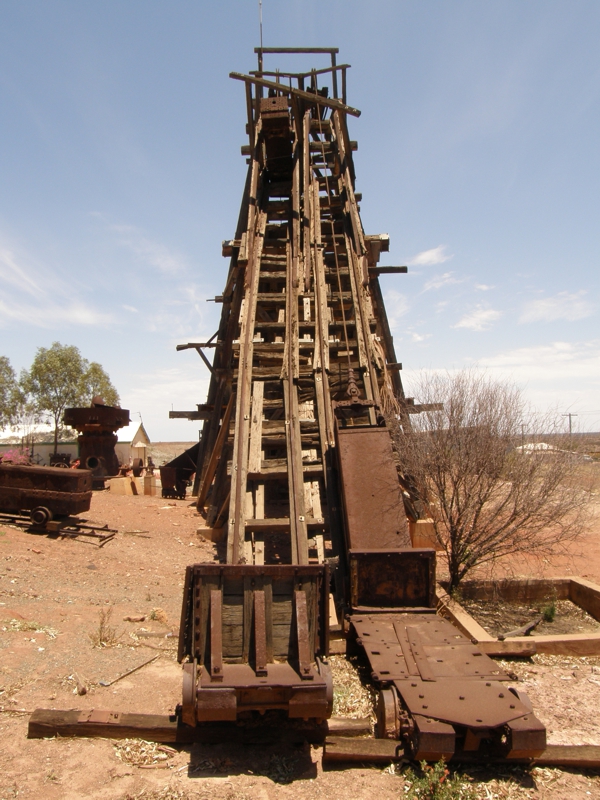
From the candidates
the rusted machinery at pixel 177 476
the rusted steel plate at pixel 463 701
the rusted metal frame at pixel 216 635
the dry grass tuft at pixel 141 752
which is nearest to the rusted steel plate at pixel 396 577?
the rusted steel plate at pixel 463 701

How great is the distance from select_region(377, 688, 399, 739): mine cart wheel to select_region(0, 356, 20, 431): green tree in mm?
38659

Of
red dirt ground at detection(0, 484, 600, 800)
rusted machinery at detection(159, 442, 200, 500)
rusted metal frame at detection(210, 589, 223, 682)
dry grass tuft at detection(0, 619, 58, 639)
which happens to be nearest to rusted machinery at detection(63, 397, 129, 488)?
rusted machinery at detection(159, 442, 200, 500)

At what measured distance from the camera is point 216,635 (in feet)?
12.3

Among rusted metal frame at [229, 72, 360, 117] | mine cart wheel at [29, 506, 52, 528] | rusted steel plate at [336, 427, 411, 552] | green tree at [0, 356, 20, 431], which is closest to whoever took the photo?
rusted steel plate at [336, 427, 411, 552]

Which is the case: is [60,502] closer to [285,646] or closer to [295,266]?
[295,266]

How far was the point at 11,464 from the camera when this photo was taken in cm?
1026

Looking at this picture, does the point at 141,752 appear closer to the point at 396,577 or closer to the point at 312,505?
the point at 396,577

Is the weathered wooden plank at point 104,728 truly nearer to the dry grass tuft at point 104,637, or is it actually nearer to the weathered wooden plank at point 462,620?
the dry grass tuft at point 104,637

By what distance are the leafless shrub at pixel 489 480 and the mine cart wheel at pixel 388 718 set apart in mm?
3421

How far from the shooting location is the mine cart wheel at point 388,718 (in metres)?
3.70

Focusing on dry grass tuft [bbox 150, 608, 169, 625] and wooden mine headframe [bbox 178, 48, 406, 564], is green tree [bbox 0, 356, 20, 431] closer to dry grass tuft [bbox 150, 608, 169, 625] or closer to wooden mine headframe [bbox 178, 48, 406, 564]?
wooden mine headframe [bbox 178, 48, 406, 564]

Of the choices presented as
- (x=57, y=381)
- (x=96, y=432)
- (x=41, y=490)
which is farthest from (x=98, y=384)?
(x=41, y=490)

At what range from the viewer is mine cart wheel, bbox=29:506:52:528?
31.6 feet

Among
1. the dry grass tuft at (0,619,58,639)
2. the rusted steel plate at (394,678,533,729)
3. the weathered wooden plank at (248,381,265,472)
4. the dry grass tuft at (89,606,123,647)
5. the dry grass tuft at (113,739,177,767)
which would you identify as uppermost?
the weathered wooden plank at (248,381,265,472)
